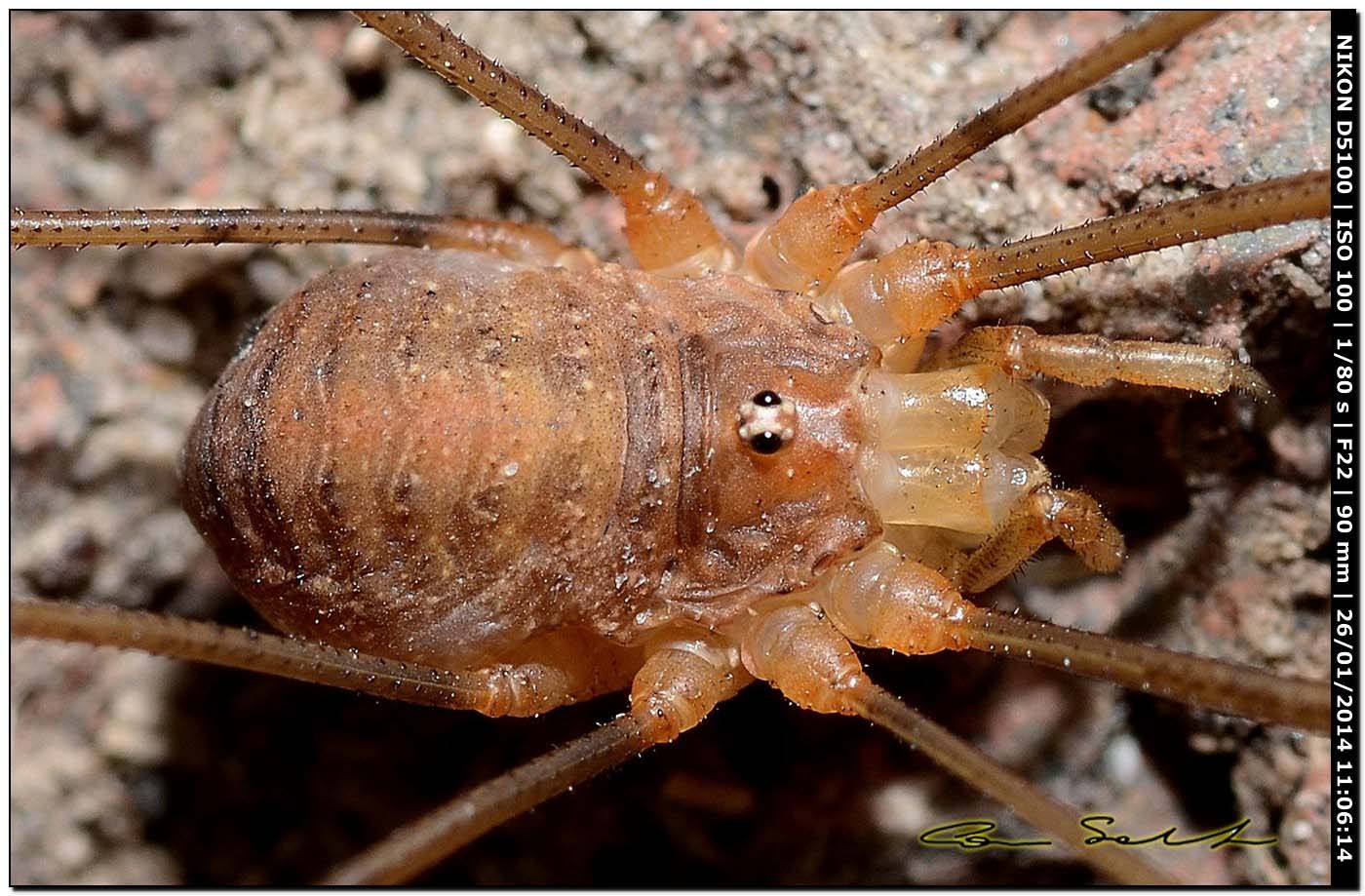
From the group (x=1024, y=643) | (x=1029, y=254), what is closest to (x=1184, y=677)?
(x=1024, y=643)

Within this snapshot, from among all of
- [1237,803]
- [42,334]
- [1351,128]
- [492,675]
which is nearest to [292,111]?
[42,334]

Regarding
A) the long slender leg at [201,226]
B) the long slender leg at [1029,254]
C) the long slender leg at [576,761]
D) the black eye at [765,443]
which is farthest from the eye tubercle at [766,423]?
the long slender leg at [201,226]

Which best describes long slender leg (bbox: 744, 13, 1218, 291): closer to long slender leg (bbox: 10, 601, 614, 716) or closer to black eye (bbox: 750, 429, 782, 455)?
black eye (bbox: 750, 429, 782, 455)

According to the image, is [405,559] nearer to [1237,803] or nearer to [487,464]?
[487,464]

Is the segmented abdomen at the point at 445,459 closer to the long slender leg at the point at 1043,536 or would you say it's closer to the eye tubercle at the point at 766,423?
the eye tubercle at the point at 766,423
